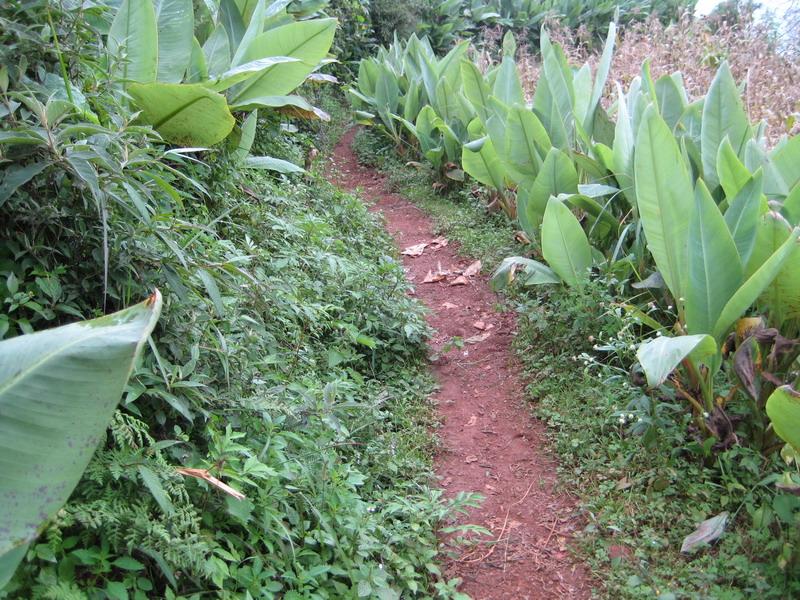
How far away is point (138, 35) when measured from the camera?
7.61 ft

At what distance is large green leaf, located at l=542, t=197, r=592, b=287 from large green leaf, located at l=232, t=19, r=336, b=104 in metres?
1.34

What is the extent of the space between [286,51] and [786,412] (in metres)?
2.59

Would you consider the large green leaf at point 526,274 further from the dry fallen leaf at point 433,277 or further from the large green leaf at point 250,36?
the large green leaf at point 250,36

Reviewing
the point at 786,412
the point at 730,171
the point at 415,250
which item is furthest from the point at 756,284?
the point at 415,250

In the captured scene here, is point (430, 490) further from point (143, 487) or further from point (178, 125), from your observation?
point (178, 125)

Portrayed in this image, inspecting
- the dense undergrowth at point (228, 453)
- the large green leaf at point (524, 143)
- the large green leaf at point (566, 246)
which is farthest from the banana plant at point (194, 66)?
the large green leaf at point (566, 246)

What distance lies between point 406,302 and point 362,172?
12.1ft

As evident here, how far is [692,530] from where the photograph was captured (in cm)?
199

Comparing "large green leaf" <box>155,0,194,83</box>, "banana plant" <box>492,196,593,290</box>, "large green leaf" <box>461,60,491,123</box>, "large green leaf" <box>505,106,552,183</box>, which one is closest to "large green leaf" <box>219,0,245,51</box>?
"large green leaf" <box>155,0,194,83</box>

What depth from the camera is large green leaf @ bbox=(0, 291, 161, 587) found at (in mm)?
900

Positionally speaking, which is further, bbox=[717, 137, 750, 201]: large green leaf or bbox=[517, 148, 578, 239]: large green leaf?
bbox=[517, 148, 578, 239]: large green leaf

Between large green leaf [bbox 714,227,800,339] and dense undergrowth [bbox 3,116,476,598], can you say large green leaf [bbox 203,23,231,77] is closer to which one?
dense undergrowth [bbox 3,116,476,598]

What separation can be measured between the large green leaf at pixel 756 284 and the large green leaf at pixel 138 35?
2.15 meters

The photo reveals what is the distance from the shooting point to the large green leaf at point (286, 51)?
3053mm
